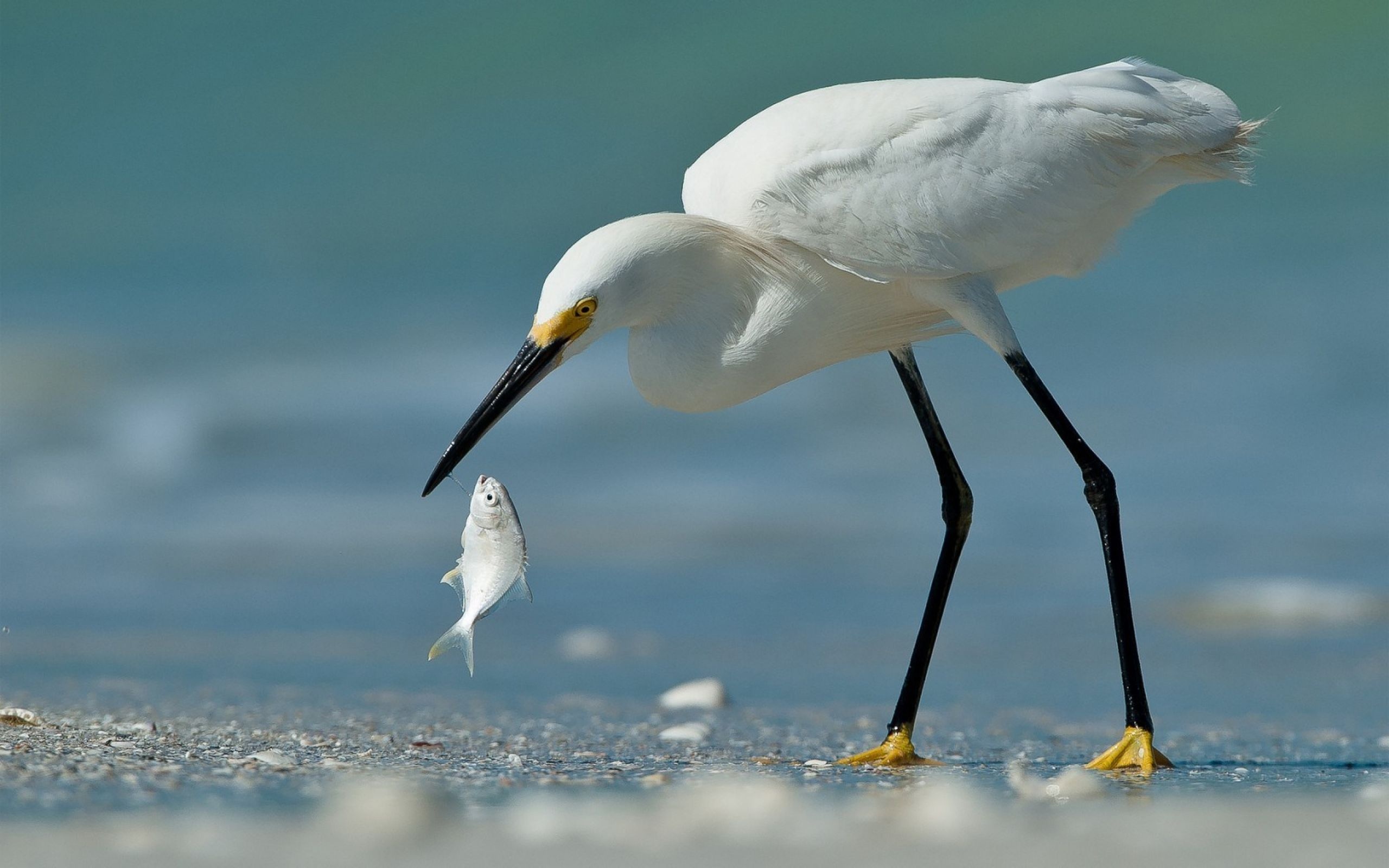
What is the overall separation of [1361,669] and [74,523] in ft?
28.8

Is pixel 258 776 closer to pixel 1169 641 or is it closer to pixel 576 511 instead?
pixel 1169 641

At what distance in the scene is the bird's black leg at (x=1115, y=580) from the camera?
445 cm

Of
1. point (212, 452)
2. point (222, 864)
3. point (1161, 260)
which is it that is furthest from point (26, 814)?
point (1161, 260)

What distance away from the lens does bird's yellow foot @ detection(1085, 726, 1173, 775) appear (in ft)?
14.5

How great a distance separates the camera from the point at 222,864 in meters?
2.66

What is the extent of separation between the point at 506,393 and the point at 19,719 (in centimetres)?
167

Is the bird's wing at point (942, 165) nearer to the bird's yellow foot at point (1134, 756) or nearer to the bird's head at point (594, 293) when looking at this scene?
the bird's head at point (594, 293)

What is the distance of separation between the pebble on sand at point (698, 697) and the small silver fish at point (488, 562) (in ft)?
6.65

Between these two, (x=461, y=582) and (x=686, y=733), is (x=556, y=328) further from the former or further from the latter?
(x=686, y=733)

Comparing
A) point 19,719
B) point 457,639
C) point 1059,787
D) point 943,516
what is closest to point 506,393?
point 457,639

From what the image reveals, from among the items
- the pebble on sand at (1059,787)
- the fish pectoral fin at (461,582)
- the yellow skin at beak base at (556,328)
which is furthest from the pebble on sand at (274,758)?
the pebble on sand at (1059,787)

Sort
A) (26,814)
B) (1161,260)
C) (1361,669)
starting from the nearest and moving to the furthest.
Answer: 1. (26,814)
2. (1361,669)
3. (1161,260)

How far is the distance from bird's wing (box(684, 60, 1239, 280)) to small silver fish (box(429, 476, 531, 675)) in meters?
1.25

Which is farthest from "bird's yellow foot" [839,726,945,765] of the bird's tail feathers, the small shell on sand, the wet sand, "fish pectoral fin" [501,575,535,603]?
the small shell on sand
